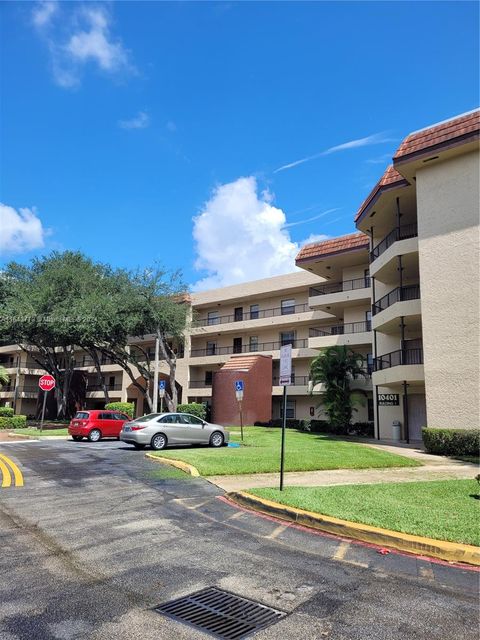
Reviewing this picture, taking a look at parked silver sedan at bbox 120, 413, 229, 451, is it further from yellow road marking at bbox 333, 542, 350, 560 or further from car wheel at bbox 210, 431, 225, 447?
yellow road marking at bbox 333, 542, 350, 560

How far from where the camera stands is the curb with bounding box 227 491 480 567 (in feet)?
19.0

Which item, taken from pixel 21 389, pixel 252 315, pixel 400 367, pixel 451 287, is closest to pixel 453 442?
pixel 400 367

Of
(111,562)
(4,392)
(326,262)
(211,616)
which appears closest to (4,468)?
(111,562)

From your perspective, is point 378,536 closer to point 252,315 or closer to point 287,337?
point 287,337

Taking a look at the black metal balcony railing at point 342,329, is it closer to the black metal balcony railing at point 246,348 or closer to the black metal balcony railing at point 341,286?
the black metal balcony railing at point 246,348

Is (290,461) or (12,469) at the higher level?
(290,461)

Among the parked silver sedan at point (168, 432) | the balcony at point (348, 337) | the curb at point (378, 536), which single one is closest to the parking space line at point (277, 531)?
the curb at point (378, 536)

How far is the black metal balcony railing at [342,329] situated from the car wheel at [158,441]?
21.0 m

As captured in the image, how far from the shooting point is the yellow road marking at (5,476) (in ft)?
36.0

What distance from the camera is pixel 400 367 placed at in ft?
77.6

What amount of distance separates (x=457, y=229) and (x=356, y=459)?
12.0m

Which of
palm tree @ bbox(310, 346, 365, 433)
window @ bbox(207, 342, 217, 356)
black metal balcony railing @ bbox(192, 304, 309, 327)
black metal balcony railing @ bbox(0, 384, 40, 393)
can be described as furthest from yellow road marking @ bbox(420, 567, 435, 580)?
black metal balcony railing @ bbox(0, 384, 40, 393)

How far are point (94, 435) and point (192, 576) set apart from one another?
20.8 m

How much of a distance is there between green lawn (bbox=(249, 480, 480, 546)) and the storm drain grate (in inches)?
115
